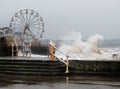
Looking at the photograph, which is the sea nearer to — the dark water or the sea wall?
the dark water

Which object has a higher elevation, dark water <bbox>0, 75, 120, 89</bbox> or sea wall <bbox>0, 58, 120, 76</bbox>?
sea wall <bbox>0, 58, 120, 76</bbox>

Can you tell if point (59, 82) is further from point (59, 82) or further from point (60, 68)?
point (60, 68)

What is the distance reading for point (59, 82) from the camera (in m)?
17.4

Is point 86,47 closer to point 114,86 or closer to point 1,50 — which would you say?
point 1,50

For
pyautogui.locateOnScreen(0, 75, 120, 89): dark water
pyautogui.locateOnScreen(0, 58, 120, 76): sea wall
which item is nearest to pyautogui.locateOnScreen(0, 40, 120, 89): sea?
pyautogui.locateOnScreen(0, 75, 120, 89): dark water

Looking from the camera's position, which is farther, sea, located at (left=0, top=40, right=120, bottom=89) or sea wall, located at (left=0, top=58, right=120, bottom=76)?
sea wall, located at (left=0, top=58, right=120, bottom=76)

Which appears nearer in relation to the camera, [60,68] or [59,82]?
[59,82]

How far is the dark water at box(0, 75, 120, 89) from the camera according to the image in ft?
52.4

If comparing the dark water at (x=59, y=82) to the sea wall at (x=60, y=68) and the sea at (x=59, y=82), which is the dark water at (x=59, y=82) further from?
the sea wall at (x=60, y=68)

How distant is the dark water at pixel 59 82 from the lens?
1598cm

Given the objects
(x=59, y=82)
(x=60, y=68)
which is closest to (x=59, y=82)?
(x=59, y=82)

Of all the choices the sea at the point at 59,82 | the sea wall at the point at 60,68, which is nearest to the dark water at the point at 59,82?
the sea at the point at 59,82

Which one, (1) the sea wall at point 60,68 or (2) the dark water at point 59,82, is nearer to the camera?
(2) the dark water at point 59,82

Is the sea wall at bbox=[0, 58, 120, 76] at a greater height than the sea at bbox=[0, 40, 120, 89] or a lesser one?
greater
